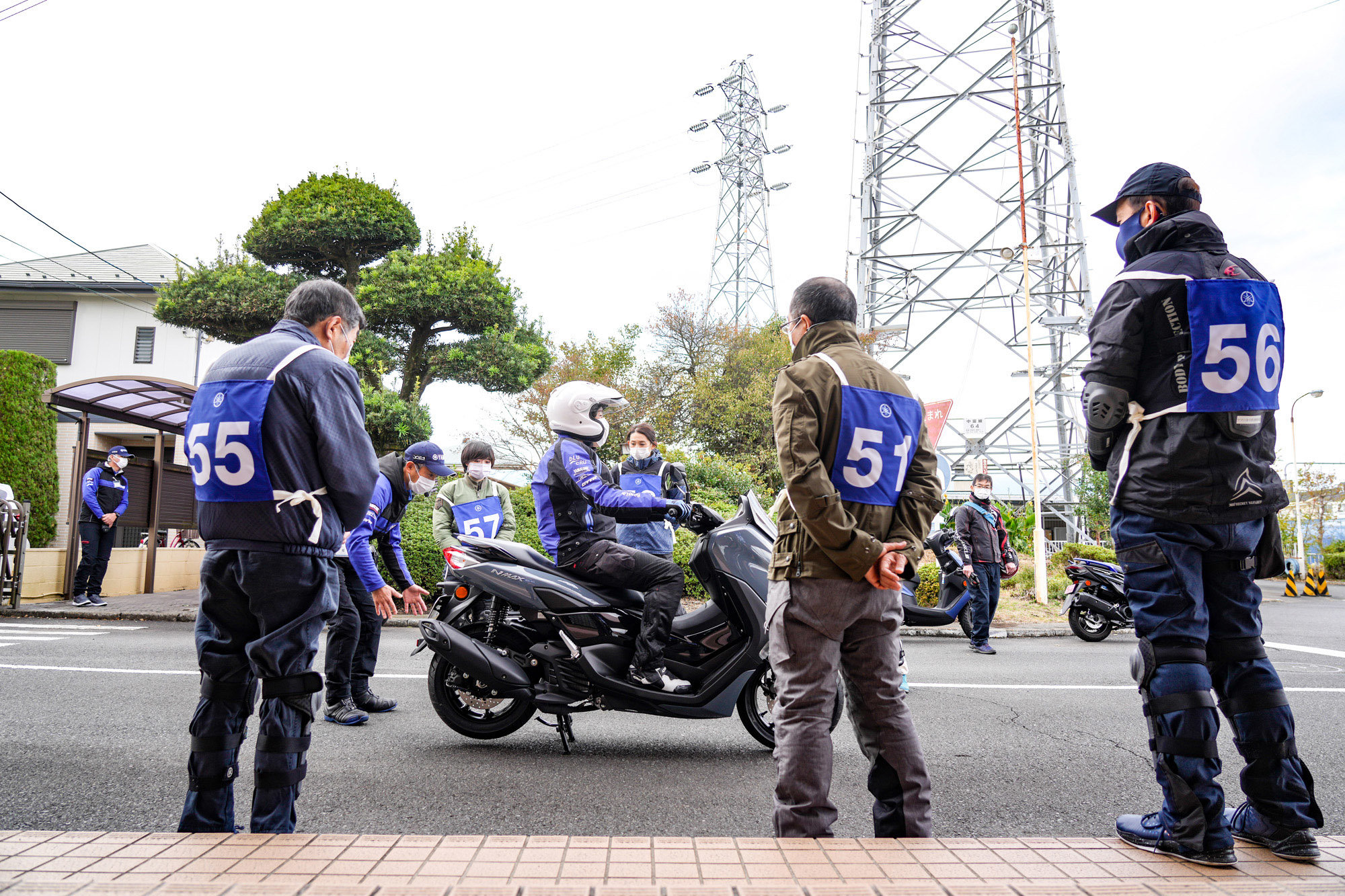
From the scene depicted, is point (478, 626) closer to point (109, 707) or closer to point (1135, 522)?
point (109, 707)

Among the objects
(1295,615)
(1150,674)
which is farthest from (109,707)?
(1295,615)

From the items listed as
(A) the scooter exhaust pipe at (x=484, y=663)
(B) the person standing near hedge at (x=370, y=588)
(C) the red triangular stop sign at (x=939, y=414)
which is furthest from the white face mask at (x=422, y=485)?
(C) the red triangular stop sign at (x=939, y=414)

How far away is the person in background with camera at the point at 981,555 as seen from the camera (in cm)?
903

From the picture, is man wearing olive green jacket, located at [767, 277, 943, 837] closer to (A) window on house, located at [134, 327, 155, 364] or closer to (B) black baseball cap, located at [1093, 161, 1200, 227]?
(B) black baseball cap, located at [1093, 161, 1200, 227]

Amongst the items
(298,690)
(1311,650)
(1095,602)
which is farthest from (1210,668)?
(1095,602)

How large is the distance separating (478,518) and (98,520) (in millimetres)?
8412

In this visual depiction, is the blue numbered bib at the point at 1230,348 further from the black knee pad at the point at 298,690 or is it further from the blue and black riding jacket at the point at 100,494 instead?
the blue and black riding jacket at the point at 100,494

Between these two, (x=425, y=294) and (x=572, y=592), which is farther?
(x=425, y=294)

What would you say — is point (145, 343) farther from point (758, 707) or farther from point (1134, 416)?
point (1134, 416)

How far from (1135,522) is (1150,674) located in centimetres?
44

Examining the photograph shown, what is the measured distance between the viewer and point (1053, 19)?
2777cm

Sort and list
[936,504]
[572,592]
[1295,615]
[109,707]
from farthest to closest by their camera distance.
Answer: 1. [1295,615]
2. [109,707]
3. [572,592]
4. [936,504]

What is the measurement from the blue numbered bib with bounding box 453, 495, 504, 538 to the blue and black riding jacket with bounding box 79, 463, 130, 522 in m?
8.16

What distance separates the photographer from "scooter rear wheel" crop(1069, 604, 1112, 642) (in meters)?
10.4
